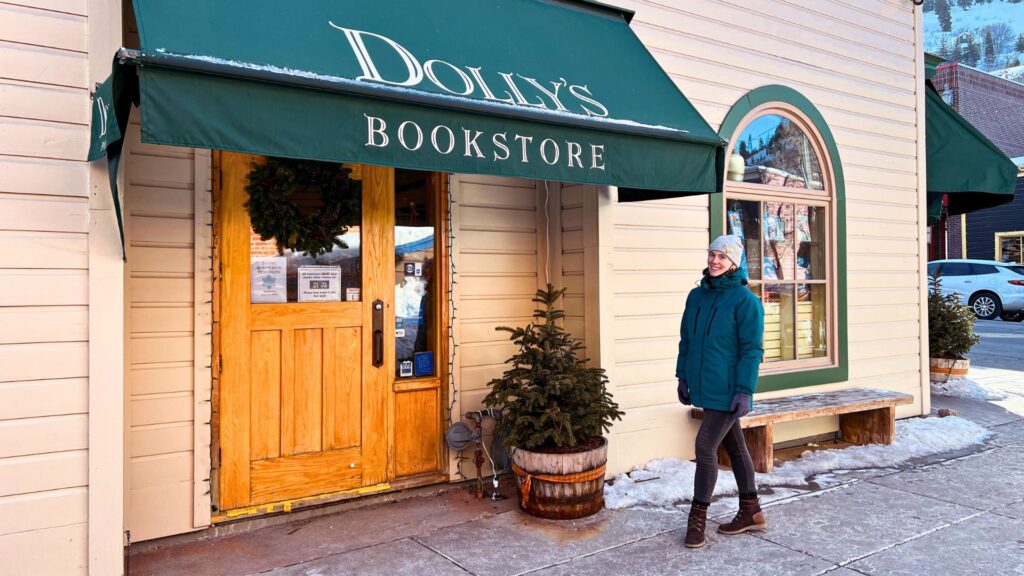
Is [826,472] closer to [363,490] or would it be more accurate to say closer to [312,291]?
[363,490]

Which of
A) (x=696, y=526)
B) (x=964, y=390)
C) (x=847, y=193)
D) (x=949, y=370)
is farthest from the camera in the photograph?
(x=949, y=370)

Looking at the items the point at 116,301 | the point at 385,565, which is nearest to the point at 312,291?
the point at 116,301

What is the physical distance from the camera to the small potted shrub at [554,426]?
13.8 feet

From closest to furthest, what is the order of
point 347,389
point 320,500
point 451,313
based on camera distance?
1. point 320,500
2. point 347,389
3. point 451,313

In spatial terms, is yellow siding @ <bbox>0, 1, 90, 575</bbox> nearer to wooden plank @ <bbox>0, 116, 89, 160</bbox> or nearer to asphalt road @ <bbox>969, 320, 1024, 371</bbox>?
wooden plank @ <bbox>0, 116, 89, 160</bbox>

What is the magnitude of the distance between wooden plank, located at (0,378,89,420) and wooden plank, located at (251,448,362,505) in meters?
1.20

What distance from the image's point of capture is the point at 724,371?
3.81 meters

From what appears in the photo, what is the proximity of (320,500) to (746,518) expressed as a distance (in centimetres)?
252

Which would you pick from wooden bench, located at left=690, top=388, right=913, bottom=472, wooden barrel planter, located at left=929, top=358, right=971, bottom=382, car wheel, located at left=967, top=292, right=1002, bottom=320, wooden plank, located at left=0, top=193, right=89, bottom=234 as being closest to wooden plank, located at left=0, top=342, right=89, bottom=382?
wooden plank, located at left=0, top=193, right=89, bottom=234

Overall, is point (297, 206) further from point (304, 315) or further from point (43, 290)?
point (43, 290)

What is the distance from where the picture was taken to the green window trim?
5.66 metres

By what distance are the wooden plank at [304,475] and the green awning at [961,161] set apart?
21.6 feet

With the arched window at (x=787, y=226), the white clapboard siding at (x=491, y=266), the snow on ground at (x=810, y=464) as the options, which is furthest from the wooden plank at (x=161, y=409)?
the arched window at (x=787, y=226)

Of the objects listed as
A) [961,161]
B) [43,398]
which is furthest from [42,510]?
[961,161]
